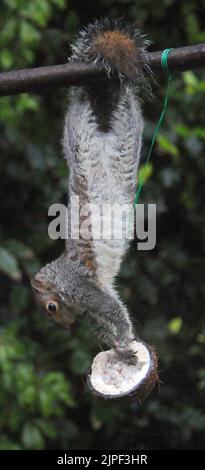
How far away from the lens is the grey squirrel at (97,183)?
2.13 metres

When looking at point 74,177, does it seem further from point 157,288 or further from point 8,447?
point 157,288

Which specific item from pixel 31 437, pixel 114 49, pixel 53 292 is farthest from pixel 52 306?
pixel 31 437

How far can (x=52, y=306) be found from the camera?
2125mm

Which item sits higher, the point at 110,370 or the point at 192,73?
the point at 192,73

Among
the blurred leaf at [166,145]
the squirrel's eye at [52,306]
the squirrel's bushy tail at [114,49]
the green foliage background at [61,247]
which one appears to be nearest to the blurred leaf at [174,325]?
the green foliage background at [61,247]

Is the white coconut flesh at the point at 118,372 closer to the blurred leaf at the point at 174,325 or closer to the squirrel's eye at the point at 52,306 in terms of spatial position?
the squirrel's eye at the point at 52,306

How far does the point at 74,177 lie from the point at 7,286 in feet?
5.72

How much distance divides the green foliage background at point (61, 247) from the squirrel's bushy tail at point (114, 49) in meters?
1.35

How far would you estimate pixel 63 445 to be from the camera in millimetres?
3957

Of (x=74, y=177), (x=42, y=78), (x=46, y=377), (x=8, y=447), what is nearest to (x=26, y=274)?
(x=46, y=377)

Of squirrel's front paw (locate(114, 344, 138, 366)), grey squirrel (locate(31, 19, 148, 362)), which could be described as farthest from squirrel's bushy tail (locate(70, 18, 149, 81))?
squirrel's front paw (locate(114, 344, 138, 366))

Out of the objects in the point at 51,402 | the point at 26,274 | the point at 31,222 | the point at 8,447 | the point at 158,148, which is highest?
the point at 158,148

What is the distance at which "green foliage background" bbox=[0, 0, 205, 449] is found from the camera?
3.55 meters

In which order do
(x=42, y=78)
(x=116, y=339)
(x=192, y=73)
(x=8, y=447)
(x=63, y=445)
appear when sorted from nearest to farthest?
(x=42, y=78) → (x=116, y=339) → (x=8, y=447) → (x=192, y=73) → (x=63, y=445)
